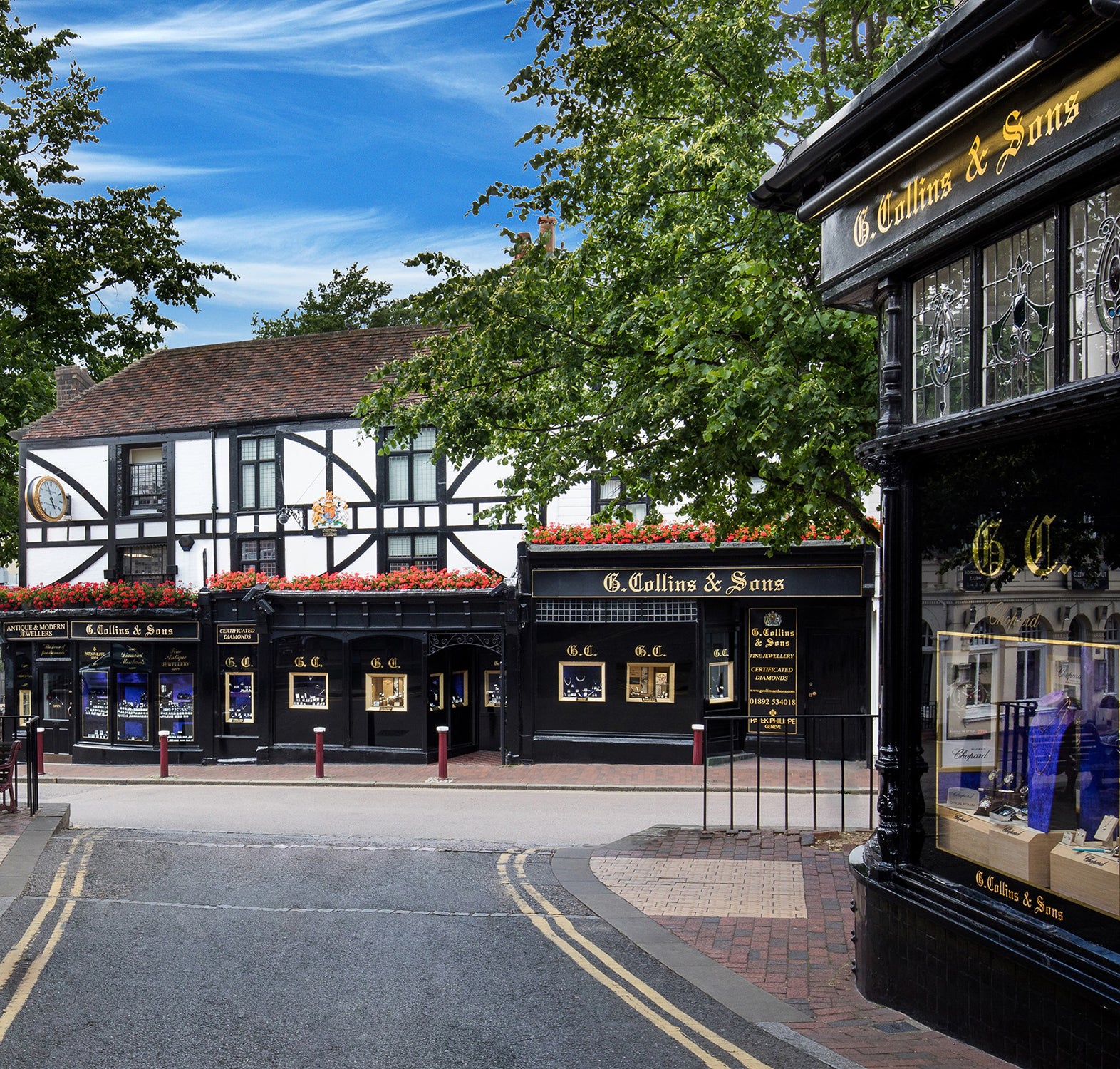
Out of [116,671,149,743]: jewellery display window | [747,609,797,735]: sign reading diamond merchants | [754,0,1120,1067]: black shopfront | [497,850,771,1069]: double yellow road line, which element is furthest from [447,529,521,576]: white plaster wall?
[754,0,1120,1067]: black shopfront

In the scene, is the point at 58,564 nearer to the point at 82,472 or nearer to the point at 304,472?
the point at 82,472

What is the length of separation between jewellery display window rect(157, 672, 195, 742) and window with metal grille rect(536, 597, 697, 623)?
26.7 feet

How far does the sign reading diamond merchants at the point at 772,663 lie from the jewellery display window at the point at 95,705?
14.0 m

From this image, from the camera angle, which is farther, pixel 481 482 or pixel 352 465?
pixel 352 465

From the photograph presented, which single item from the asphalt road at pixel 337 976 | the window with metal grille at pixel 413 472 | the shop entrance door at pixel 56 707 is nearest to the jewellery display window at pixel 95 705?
the shop entrance door at pixel 56 707

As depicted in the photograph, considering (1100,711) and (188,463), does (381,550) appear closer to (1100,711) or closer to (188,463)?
(188,463)

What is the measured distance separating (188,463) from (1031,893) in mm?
21882

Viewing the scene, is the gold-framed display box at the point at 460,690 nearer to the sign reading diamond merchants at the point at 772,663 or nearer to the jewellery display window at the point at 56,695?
the sign reading diamond merchants at the point at 772,663

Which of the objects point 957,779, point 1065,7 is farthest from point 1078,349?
point 957,779

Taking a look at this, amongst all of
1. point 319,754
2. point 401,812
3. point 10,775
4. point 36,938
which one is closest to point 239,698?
point 319,754

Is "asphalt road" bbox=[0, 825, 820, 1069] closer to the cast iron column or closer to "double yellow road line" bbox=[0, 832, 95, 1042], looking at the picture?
"double yellow road line" bbox=[0, 832, 95, 1042]

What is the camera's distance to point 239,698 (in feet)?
78.4

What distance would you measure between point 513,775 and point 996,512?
14350mm

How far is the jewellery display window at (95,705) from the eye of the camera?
82.4 feet
